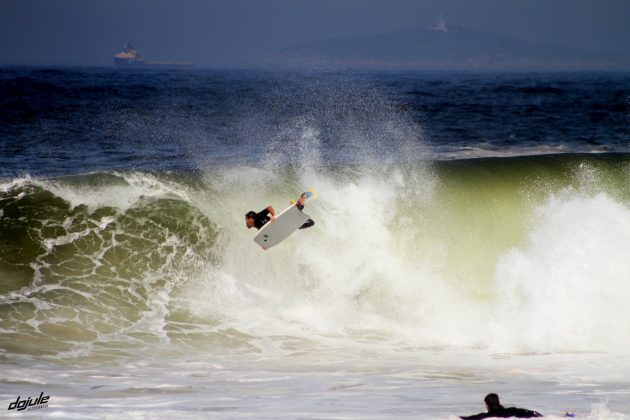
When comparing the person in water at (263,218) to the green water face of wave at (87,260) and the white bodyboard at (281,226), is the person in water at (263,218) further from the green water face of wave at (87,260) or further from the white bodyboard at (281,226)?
the green water face of wave at (87,260)

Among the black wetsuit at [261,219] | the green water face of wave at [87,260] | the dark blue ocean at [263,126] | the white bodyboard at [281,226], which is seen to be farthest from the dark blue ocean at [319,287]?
the black wetsuit at [261,219]

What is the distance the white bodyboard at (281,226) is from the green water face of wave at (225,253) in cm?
138

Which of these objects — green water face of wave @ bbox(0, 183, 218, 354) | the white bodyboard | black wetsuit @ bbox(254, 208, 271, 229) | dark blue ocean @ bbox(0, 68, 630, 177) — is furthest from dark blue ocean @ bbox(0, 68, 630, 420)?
black wetsuit @ bbox(254, 208, 271, 229)

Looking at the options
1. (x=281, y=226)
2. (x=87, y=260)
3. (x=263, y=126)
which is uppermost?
(x=263, y=126)

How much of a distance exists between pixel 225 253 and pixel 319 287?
1.85 meters

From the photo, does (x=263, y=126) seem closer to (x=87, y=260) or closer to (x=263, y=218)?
(x=87, y=260)

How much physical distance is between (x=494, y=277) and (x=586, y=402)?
5.99 m

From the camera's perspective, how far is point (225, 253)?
13.6 metres

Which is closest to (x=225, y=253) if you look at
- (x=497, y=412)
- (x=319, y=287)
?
(x=319, y=287)

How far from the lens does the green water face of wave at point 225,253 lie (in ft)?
37.2

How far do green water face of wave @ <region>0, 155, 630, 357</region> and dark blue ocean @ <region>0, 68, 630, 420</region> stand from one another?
42mm

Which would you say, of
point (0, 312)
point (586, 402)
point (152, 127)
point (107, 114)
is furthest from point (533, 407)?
point (107, 114)

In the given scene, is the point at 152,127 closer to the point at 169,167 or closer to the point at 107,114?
the point at 107,114

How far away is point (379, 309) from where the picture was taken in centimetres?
1242
